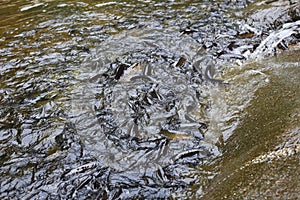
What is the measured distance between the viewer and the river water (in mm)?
2285

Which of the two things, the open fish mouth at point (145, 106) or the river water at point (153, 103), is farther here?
the open fish mouth at point (145, 106)

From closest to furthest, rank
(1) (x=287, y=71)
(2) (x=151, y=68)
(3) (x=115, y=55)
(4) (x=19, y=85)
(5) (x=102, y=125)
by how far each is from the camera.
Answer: (5) (x=102, y=125), (1) (x=287, y=71), (4) (x=19, y=85), (2) (x=151, y=68), (3) (x=115, y=55)

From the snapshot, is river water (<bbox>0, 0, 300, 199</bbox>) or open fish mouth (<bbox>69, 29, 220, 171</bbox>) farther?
open fish mouth (<bbox>69, 29, 220, 171</bbox>)

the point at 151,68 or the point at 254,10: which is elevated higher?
the point at 254,10

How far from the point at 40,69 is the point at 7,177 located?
1946 mm

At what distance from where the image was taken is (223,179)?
83.0 inches

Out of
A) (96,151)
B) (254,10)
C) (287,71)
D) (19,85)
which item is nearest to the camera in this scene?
(96,151)

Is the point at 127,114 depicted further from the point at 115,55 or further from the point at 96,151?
the point at 115,55

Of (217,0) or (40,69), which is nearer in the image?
(40,69)

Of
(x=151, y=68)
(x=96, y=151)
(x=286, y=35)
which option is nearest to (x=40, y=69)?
(x=151, y=68)

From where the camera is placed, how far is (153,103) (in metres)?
3.38

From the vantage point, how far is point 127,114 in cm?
326

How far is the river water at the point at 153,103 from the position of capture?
2.29m

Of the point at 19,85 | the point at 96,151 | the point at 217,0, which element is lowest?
the point at 96,151
